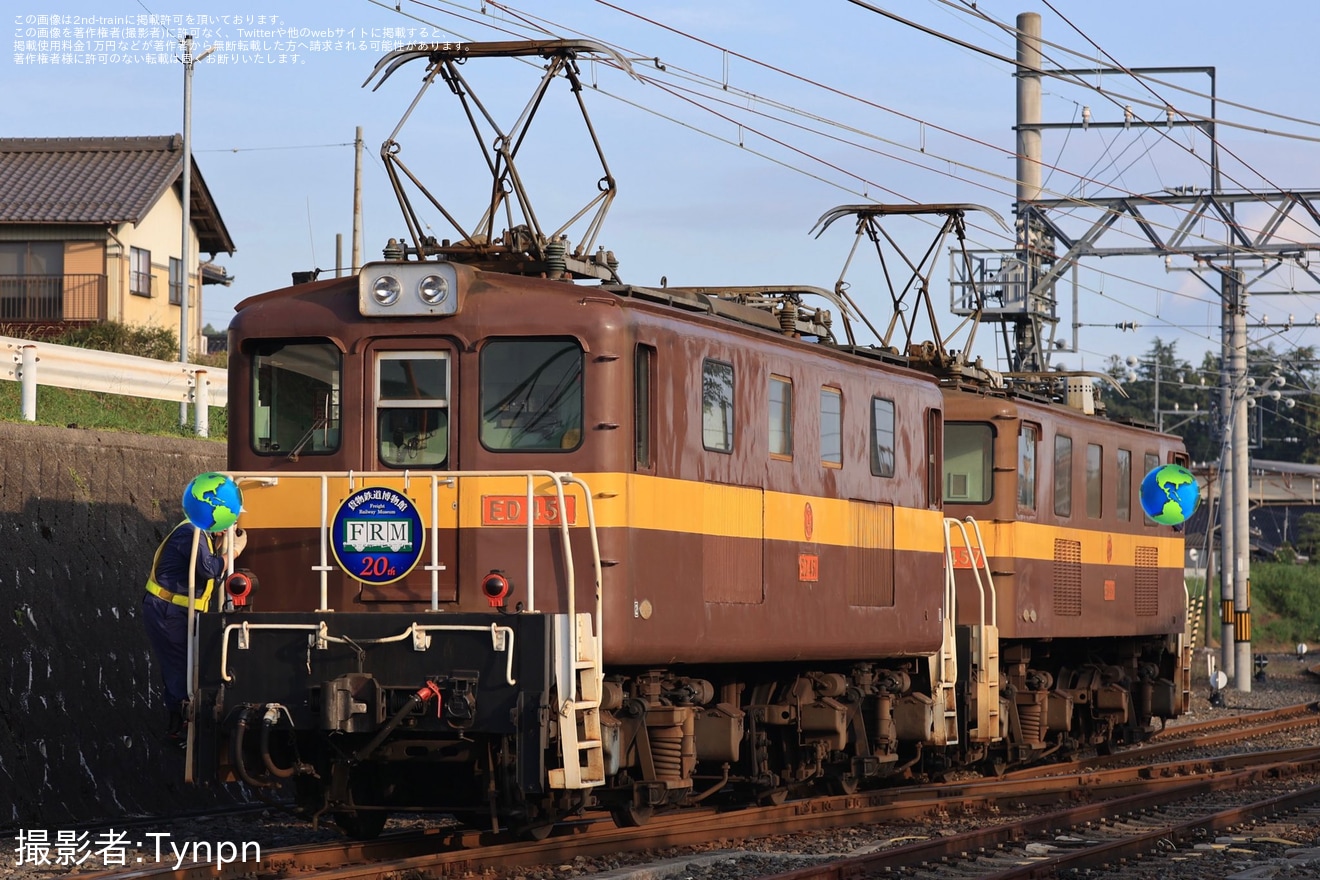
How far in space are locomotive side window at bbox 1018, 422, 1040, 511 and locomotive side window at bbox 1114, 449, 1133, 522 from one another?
2.88 meters

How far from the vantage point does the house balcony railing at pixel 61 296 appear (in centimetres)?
3966

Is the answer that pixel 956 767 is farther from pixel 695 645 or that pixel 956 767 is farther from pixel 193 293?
pixel 193 293

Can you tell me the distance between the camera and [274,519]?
1132cm

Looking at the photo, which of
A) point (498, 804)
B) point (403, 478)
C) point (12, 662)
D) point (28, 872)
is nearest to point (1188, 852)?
point (498, 804)

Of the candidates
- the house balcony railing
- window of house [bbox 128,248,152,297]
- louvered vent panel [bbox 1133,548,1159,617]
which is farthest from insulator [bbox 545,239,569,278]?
window of house [bbox 128,248,152,297]

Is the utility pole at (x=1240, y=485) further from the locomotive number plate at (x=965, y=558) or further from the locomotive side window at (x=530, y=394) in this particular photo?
the locomotive side window at (x=530, y=394)

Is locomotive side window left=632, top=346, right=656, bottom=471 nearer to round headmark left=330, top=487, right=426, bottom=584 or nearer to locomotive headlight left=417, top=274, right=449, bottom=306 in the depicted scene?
locomotive headlight left=417, top=274, right=449, bottom=306

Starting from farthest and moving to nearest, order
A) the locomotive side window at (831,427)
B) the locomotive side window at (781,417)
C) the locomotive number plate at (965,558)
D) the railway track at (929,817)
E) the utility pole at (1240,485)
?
the utility pole at (1240,485)
the locomotive number plate at (965,558)
the locomotive side window at (831,427)
the locomotive side window at (781,417)
the railway track at (929,817)

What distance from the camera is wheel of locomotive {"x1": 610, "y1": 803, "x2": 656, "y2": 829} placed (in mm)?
12398

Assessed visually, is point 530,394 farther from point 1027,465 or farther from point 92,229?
point 92,229

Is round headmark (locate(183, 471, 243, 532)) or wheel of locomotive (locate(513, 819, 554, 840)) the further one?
wheel of locomotive (locate(513, 819, 554, 840))

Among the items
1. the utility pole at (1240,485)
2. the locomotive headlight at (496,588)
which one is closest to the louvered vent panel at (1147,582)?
the utility pole at (1240,485)

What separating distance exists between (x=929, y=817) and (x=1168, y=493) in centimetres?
864

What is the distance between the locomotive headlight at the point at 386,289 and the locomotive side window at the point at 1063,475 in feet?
32.6
